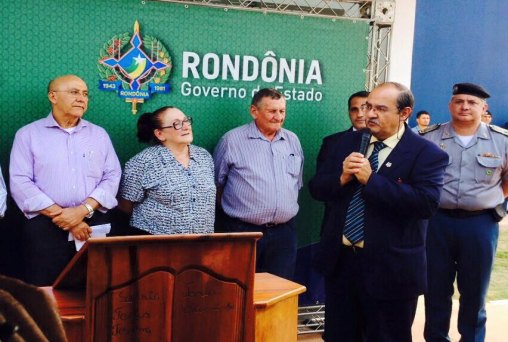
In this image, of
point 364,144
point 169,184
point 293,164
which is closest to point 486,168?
point 293,164

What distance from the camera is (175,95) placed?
429 cm

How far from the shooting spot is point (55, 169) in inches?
141

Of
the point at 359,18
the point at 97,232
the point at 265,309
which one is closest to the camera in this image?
the point at 265,309

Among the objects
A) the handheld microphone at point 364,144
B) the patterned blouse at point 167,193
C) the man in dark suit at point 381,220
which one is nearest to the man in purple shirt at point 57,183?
the patterned blouse at point 167,193

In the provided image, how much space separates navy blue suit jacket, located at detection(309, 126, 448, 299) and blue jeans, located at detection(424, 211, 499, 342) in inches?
41.4

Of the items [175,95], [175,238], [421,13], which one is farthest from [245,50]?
[421,13]

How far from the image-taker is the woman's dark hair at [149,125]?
381 centimetres

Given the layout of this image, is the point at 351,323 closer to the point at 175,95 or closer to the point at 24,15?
the point at 175,95

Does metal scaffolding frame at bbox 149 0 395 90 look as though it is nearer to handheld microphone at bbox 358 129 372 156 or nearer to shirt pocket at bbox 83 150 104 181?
shirt pocket at bbox 83 150 104 181

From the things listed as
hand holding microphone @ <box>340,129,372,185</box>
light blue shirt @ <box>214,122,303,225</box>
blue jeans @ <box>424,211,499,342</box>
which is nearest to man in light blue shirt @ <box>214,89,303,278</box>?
light blue shirt @ <box>214,122,303,225</box>

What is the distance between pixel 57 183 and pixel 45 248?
380 mm

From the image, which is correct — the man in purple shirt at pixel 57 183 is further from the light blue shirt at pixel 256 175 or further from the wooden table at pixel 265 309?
the wooden table at pixel 265 309

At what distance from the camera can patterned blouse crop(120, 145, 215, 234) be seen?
3.60m

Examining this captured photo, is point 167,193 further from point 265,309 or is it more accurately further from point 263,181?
point 265,309
